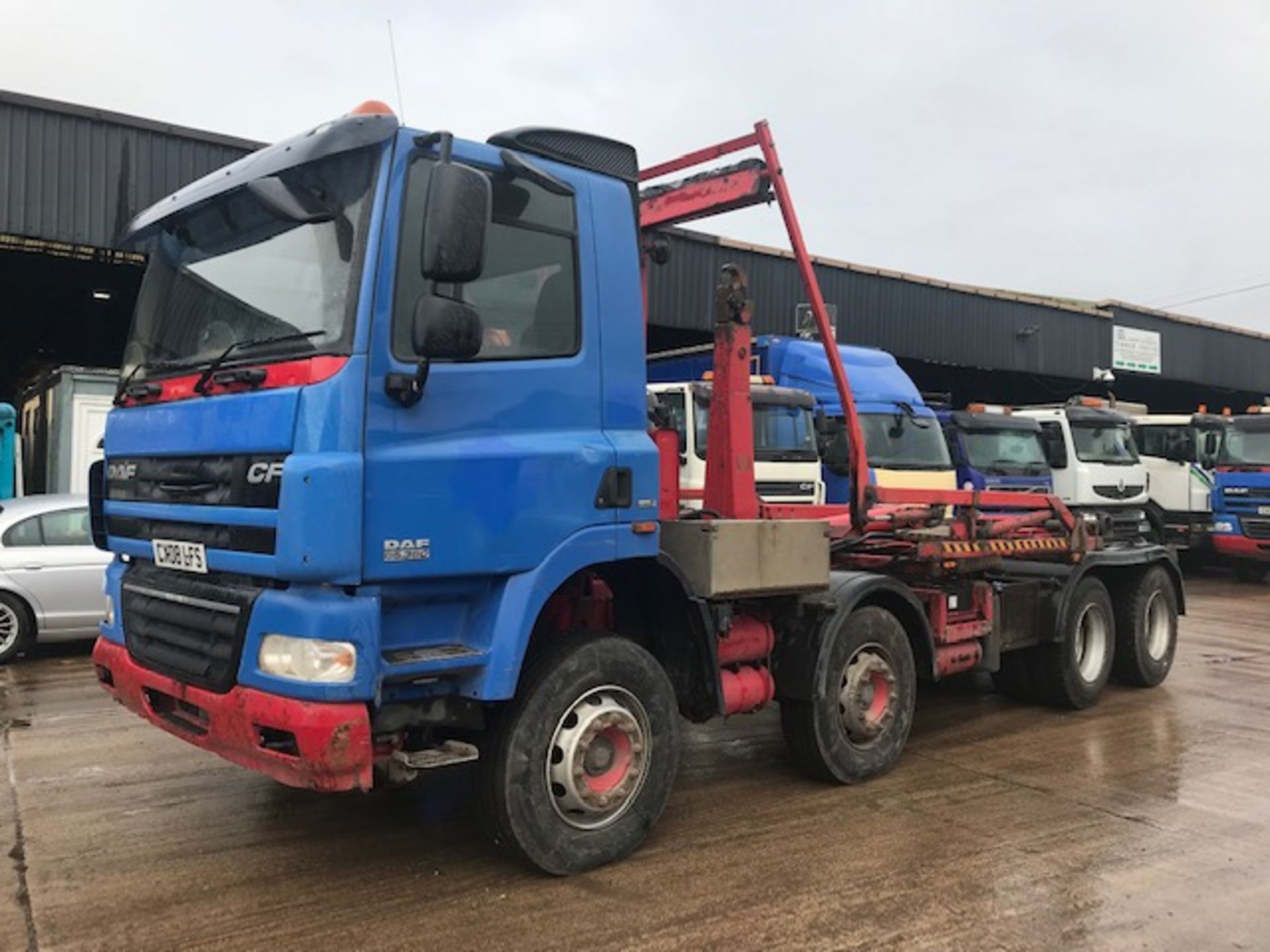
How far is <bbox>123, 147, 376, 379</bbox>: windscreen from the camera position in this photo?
371 centimetres

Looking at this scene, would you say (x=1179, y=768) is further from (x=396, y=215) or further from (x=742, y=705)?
(x=396, y=215)

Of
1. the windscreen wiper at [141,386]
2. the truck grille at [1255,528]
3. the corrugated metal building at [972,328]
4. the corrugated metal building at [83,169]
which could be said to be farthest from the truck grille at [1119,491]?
the windscreen wiper at [141,386]

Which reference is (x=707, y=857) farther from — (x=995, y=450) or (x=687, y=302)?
(x=687, y=302)

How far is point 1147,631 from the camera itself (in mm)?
8477

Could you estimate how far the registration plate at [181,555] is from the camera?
12.8ft

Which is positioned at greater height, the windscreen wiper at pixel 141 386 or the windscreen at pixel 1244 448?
the windscreen at pixel 1244 448

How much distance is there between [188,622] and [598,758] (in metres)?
1.77

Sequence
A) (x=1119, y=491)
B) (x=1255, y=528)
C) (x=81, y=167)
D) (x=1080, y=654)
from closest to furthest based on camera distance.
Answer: (x=1080, y=654) < (x=81, y=167) < (x=1119, y=491) < (x=1255, y=528)

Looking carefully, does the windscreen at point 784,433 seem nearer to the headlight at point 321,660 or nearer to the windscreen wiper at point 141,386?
the windscreen wiper at point 141,386

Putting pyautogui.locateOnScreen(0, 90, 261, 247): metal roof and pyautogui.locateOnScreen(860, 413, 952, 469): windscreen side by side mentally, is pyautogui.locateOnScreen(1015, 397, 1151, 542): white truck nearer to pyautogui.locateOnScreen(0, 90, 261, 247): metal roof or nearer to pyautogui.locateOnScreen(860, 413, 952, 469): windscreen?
pyautogui.locateOnScreen(860, 413, 952, 469): windscreen

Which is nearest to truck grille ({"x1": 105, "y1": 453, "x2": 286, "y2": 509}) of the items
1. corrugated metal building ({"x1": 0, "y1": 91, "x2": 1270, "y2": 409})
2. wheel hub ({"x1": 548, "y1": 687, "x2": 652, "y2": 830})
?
wheel hub ({"x1": 548, "y1": 687, "x2": 652, "y2": 830})

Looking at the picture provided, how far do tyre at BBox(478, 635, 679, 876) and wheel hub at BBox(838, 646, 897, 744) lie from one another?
4.74 ft

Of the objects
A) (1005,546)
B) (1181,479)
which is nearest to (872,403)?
(1005,546)

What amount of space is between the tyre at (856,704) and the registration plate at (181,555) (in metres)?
3.11
